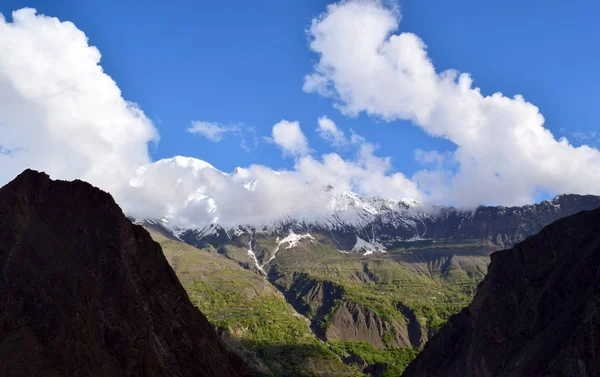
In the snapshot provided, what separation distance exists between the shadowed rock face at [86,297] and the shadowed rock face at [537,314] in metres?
54.9

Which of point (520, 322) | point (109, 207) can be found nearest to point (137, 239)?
point (109, 207)

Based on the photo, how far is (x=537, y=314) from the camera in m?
117

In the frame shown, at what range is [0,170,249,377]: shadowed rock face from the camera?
65312mm

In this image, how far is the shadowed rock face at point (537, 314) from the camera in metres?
92.6

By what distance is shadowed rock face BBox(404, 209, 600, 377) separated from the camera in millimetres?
92625

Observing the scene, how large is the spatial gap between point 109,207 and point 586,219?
107 metres

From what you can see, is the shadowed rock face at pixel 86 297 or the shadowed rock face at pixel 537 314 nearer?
the shadowed rock face at pixel 86 297

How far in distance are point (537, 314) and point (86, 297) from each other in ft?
299

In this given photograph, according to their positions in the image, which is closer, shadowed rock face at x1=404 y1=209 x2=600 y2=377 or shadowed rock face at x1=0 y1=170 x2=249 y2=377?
shadowed rock face at x1=0 y1=170 x2=249 y2=377

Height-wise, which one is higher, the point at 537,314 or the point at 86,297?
the point at 86,297

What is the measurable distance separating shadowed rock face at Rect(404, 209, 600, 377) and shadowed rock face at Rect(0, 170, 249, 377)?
54892 millimetres

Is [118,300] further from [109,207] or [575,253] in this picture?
[575,253]

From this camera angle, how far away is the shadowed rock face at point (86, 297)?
214ft

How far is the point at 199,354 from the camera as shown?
88438 mm
